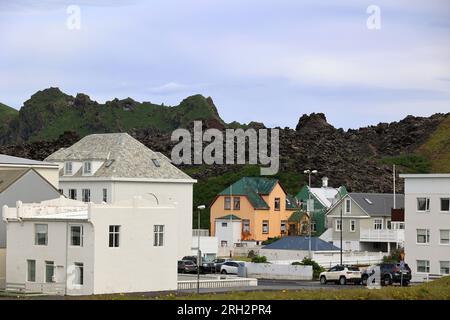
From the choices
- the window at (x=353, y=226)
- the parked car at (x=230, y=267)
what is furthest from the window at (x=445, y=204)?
the window at (x=353, y=226)

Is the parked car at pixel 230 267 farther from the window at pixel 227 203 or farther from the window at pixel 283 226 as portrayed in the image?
A: the window at pixel 283 226

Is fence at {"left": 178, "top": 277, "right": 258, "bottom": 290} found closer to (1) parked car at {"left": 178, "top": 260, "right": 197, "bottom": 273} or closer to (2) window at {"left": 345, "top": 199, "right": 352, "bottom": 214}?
(1) parked car at {"left": 178, "top": 260, "right": 197, "bottom": 273}

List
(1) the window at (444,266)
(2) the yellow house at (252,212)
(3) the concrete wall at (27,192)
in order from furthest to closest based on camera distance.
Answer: (2) the yellow house at (252,212)
(1) the window at (444,266)
(3) the concrete wall at (27,192)

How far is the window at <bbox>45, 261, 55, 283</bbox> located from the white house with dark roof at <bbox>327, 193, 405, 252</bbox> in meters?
44.7

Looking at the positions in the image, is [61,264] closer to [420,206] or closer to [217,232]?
[420,206]

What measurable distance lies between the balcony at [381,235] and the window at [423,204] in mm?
19029

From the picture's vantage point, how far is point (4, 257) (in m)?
64.6

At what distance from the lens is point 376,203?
353ft

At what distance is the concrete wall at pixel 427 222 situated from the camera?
252 feet

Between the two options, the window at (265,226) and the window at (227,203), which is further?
the window at (227,203)

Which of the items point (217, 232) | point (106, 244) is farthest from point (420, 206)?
point (217, 232)

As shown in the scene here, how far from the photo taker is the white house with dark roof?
100706 millimetres
